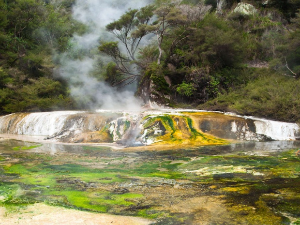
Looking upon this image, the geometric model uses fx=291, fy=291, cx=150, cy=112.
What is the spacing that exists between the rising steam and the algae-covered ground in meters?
10.5

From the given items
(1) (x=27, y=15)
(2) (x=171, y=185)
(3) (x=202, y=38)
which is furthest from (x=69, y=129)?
(1) (x=27, y=15)

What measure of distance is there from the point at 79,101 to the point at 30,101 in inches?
127

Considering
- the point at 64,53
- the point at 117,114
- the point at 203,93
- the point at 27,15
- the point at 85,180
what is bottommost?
the point at 85,180

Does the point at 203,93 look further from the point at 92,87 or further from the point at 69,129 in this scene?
the point at 69,129

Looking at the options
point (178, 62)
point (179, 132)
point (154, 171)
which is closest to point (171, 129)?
point (179, 132)

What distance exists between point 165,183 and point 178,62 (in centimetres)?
1621

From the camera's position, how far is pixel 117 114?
49.6 feet

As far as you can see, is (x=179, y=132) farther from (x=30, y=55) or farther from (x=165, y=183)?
(x=30, y=55)

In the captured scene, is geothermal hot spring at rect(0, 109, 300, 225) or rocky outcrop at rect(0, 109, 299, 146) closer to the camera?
geothermal hot spring at rect(0, 109, 300, 225)

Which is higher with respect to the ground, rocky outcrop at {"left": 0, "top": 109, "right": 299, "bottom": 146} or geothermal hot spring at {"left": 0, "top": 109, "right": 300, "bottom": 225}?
rocky outcrop at {"left": 0, "top": 109, "right": 299, "bottom": 146}

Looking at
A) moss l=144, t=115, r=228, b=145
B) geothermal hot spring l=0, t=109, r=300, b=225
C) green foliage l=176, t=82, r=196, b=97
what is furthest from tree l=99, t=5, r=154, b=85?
moss l=144, t=115, r=228, b=145

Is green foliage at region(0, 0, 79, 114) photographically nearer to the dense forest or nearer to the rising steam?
the dense forest

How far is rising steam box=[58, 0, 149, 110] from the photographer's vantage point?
20986mm

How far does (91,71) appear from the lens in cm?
2322
